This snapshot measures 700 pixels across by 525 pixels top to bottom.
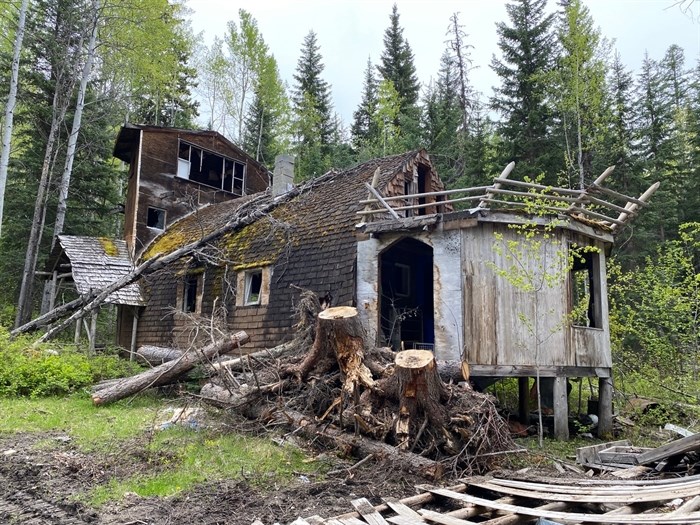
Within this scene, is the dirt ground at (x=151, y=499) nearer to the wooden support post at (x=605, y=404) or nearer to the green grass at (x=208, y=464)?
the green grass at (x=208, y=464)

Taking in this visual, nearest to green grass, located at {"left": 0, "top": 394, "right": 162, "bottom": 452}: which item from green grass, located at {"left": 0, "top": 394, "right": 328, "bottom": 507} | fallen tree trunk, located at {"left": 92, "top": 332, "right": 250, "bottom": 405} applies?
green grass, located at {"left": 0, "top": 394, "right": 328, "bottom": 507}

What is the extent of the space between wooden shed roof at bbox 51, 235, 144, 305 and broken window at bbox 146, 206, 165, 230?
1.35 m

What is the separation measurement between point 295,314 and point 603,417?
7.31 metres

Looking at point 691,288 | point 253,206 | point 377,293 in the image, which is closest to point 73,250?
point 253,206

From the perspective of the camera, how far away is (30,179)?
21.8m

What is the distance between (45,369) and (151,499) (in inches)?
314

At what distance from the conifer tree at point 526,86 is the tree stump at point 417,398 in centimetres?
1782

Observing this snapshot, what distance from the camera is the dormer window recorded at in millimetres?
20797

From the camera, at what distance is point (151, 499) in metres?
5.33

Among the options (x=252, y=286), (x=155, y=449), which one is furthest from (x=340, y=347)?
(x=252, y=286)

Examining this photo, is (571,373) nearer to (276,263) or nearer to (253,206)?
(276,263)

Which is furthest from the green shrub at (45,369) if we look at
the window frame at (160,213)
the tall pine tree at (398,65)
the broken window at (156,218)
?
the tall pine tree at (398,65)

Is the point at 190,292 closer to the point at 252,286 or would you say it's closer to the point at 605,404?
the point at 252,286

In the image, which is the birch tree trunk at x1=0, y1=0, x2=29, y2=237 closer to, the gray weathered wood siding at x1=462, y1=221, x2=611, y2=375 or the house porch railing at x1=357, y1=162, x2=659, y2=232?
the house porch railing at x1=357, y1=162, x2=659, y2=232
